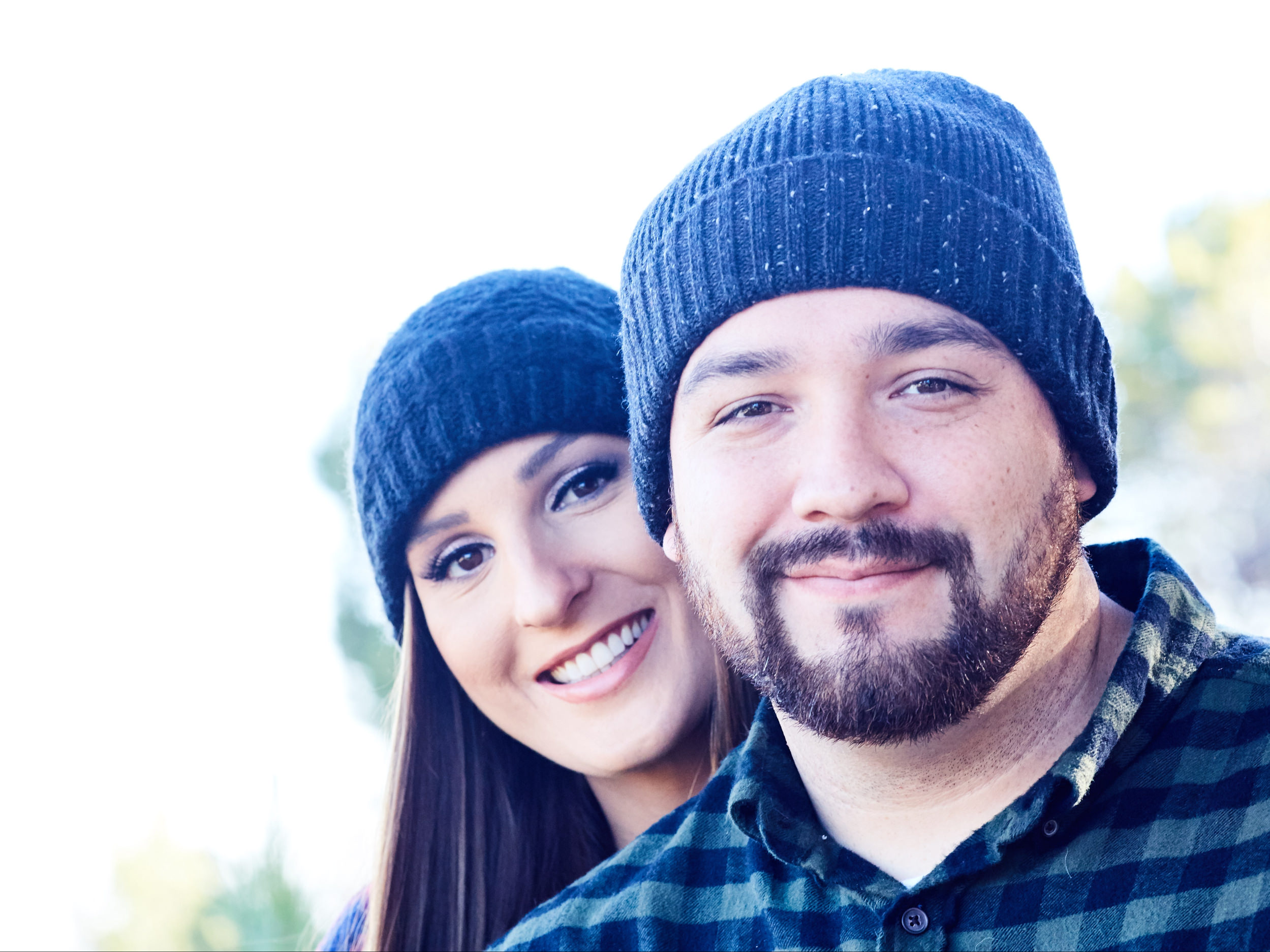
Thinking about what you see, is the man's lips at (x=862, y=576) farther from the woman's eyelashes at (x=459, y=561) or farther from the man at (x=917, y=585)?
the woman's eyelashes at (x=459, y=561)

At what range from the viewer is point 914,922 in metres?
1.70

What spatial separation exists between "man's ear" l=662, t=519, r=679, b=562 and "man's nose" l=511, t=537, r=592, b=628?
35 centimetres

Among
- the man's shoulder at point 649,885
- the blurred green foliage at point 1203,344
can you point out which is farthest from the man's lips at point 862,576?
the blurred green foliage at point 1203,344

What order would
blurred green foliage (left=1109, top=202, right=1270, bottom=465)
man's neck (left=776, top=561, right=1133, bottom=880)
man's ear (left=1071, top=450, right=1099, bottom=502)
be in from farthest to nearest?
blurred green foliage (left=1109, top=202, right=1270, bottom=465)
man's ear (left=1071, top=450, right=1099, bottom=502)
man's neck (left=776, top=561, right=1133, bottom=880)

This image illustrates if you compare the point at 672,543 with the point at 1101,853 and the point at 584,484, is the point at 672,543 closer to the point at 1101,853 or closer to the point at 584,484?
the point at 584,484

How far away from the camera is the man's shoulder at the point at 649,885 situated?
2.02m

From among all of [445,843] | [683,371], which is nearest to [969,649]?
[683,371]

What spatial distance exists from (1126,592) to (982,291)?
2.15 ft

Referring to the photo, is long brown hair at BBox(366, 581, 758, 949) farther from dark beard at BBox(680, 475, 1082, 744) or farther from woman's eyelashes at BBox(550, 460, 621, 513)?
dark beard at BBox(680, 475, 1082, 744)

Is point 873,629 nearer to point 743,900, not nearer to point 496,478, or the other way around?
point 743,900

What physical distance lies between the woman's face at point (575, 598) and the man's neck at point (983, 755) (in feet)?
2.60

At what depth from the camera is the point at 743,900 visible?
6.40ft

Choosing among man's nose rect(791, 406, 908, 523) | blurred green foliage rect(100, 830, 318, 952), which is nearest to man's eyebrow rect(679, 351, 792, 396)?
man's nose rect(791, 406, 908, 523)

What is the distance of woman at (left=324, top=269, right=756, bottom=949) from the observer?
263cm
